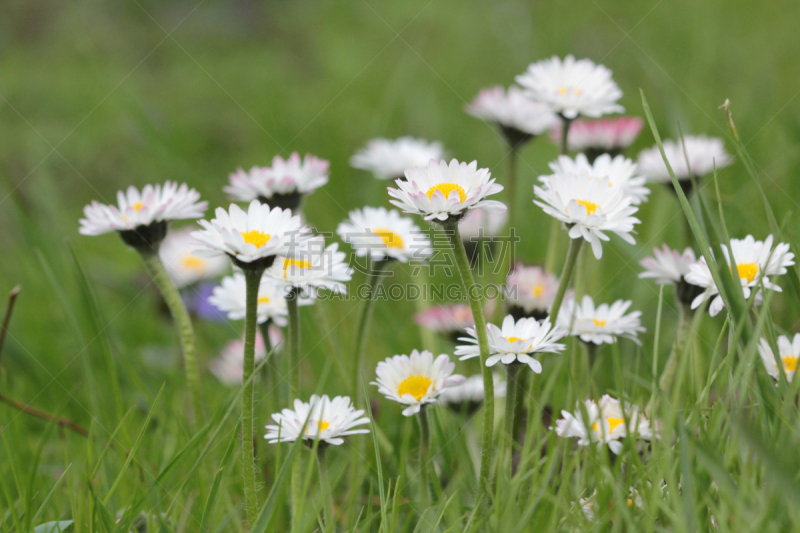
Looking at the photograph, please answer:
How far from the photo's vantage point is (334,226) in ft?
6.32

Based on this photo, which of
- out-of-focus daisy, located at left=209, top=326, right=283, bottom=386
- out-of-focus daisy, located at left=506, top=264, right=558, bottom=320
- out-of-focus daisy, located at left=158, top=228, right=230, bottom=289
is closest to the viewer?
out-of-focus daisy, located at left=506, top=264, right=558, bottom=320

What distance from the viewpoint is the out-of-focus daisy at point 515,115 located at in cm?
121

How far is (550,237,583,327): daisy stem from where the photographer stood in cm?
84

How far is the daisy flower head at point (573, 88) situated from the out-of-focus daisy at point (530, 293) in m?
0.27

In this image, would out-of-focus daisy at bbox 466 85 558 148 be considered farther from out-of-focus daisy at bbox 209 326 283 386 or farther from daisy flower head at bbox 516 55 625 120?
out-of-focus daisy at bbox 209 326 283 386

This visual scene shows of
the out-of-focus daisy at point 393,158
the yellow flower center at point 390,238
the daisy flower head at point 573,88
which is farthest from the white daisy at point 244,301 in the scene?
the daisy flower head at point 573,88

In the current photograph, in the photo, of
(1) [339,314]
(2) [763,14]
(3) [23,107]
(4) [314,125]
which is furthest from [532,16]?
(3) [23,107]

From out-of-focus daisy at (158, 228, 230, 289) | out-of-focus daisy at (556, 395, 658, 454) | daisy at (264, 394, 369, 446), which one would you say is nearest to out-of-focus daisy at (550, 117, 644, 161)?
out-of-focus daisy at (556, 395, 658, 454)

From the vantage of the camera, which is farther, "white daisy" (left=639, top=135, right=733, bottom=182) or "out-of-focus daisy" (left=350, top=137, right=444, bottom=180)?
"out-of-focus daisy" (left=350, top=137, right=444, bottom=180)

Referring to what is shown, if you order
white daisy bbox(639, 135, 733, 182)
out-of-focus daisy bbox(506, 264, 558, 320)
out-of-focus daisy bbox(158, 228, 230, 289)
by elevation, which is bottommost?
out-of-focus daisy bbox(506, 264, 558, 320)

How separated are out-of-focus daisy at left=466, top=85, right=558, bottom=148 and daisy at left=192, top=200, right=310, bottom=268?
1.95 ft

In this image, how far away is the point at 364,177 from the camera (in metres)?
2.18

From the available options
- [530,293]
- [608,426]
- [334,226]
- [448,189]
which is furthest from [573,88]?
[334,226]

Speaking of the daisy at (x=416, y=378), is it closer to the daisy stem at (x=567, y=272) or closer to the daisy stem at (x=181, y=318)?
the daisy stem at (x=567, y=272)
